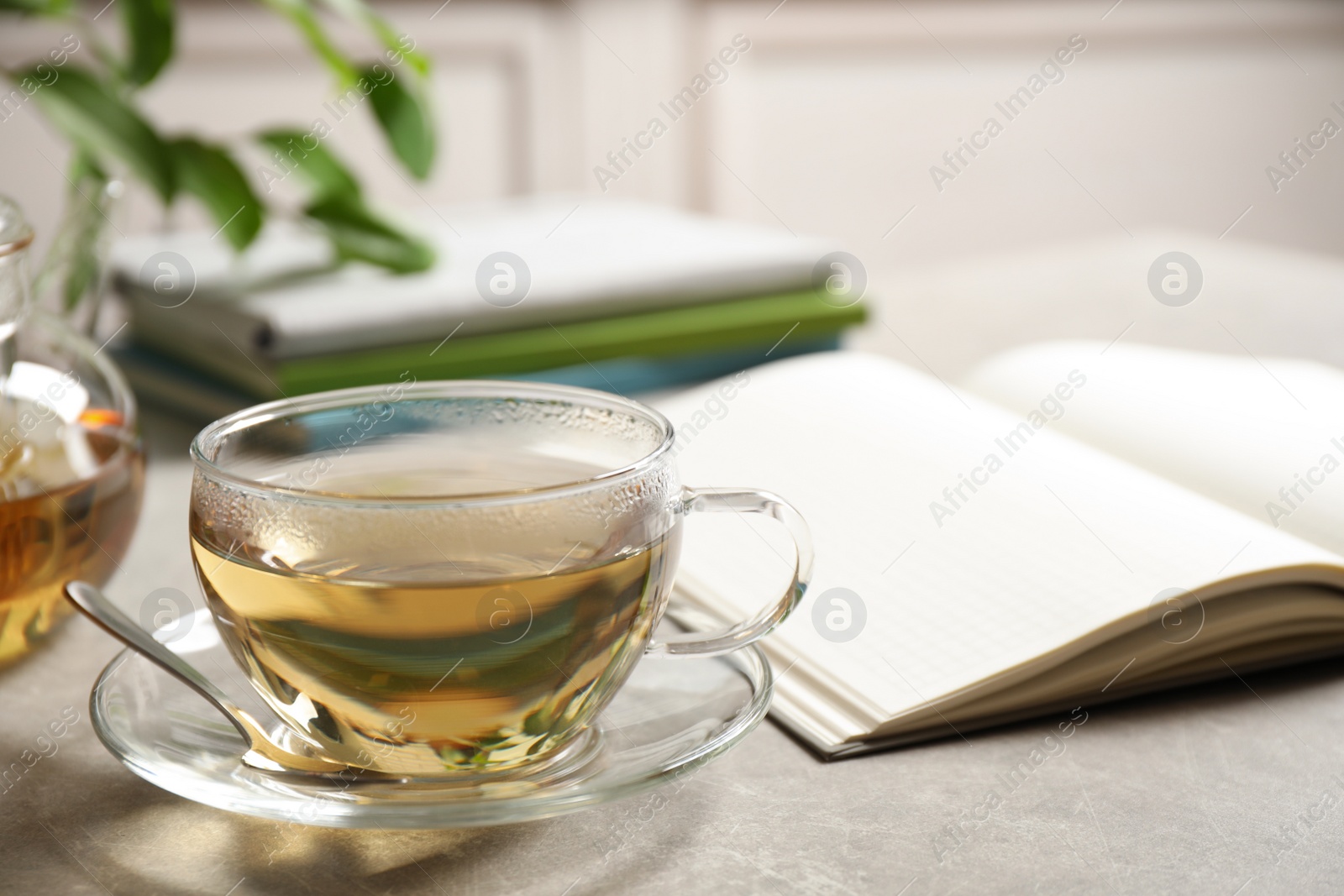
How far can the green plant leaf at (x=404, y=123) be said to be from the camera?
0.82m

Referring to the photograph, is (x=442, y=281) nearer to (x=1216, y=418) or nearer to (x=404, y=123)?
(x=404, y=123)

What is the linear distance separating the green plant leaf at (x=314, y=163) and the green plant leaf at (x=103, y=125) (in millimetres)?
170

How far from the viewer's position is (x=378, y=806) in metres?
0.33

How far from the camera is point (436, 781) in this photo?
0.36 metres

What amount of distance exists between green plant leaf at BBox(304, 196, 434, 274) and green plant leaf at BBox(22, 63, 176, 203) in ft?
0.74

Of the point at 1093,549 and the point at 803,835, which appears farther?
the point at 1093,549

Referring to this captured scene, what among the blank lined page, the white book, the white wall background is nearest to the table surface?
the blank lined page

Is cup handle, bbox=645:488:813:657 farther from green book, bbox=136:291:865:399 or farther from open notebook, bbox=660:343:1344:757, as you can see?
green book, bbox=136:291:865:399

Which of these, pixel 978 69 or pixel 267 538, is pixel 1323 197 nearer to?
pixel 978 69

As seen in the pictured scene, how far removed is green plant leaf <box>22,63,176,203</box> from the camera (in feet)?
2.00

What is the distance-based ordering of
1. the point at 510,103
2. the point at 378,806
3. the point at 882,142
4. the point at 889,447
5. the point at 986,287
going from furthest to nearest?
the point at 882,142
the point at 510,103
the point at 986,287
the point at 889,447
the point at 378,806

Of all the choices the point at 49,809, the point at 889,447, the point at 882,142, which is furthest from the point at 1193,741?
the point at 882,142

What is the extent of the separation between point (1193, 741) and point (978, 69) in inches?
90.6

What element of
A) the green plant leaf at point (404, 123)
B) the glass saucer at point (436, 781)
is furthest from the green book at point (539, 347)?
the glass saucer at point (436, 781)
